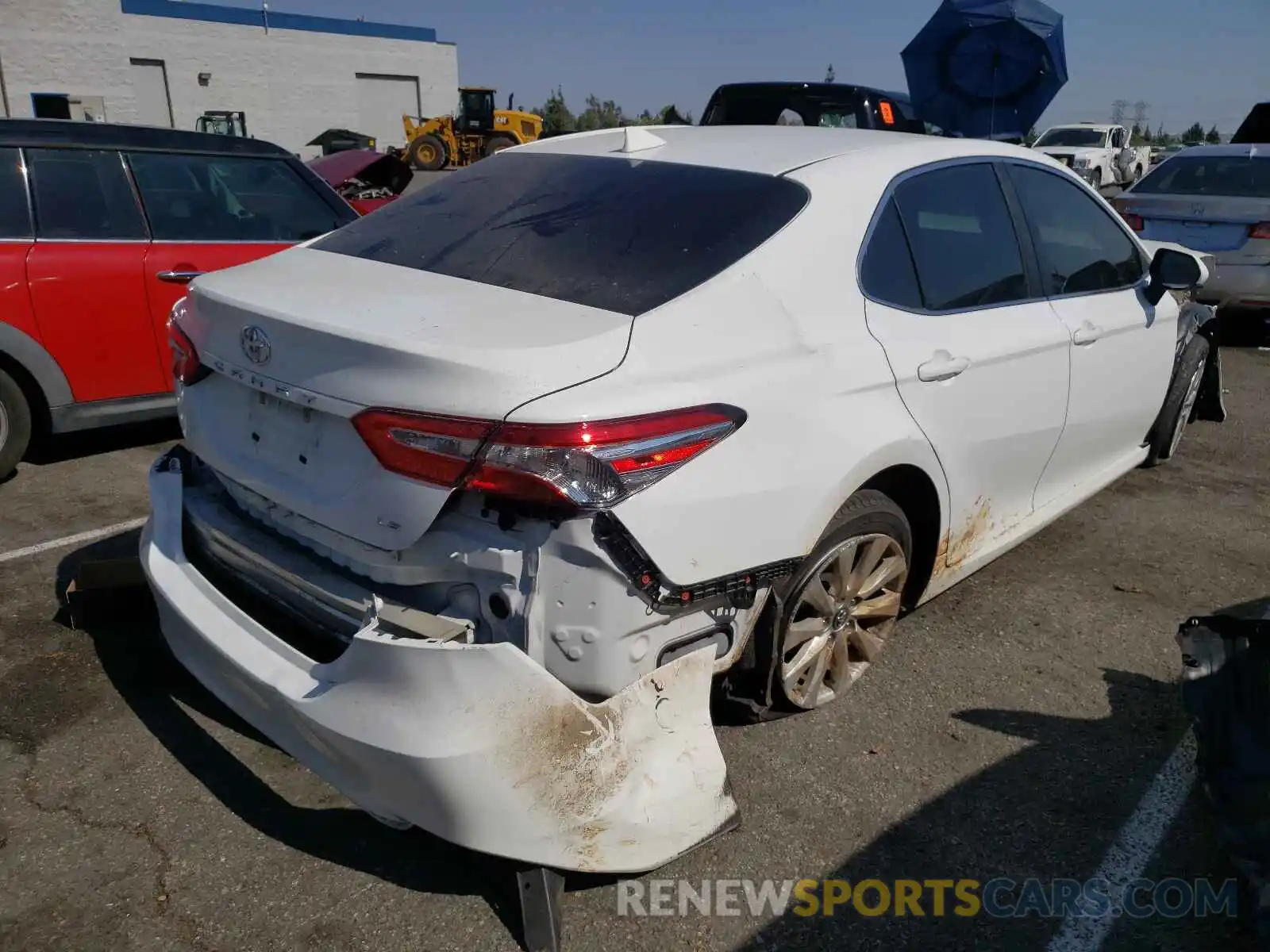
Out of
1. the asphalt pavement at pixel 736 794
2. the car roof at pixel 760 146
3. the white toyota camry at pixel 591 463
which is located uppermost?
the car roof at pixel 760 146

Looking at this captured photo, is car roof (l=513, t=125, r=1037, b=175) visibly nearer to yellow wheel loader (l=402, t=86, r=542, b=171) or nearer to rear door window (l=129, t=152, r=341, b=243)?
rear door window (l=129, t=152, r=341, b=243)

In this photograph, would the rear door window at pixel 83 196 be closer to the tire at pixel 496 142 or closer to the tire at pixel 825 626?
the tire at pixel 825 626

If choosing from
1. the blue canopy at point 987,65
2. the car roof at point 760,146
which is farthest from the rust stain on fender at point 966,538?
the blue canopy at point 987,65

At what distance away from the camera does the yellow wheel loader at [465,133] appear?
1178 inches

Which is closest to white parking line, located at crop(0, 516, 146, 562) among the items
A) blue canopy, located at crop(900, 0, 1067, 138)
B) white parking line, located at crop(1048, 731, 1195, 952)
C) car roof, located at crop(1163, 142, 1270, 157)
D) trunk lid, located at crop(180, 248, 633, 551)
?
trunk lid, located at crop(180, 248, 633, 551)

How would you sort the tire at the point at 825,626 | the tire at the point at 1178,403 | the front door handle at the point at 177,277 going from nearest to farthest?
the tire at the point at 825,626, the front door handle at the point at 177,277, the tire at the point at 1178,403

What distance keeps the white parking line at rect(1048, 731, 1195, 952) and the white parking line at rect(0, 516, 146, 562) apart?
3.57 m

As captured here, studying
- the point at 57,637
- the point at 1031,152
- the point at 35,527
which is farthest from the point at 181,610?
the point at 1031,152

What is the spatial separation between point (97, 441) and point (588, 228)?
13.2 ft

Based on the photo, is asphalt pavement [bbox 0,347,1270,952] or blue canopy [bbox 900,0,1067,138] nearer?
asphalt pavement [bbox 0,347,1270,952]

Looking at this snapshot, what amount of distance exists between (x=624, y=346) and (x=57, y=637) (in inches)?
96.3

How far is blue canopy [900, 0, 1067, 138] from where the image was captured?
1105 centimetres

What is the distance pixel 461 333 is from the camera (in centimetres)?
211

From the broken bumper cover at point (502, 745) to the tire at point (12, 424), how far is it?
308cm
